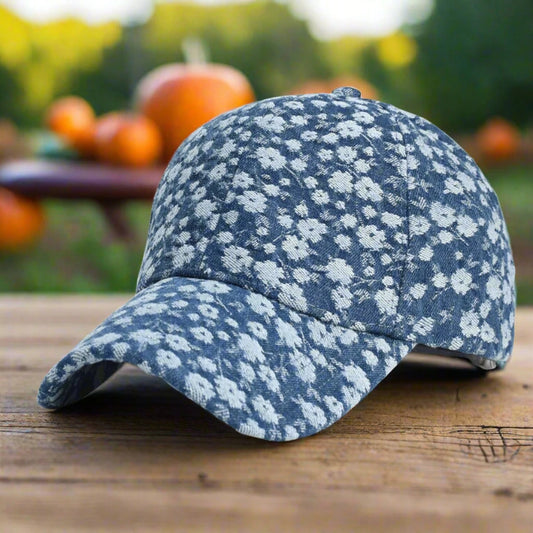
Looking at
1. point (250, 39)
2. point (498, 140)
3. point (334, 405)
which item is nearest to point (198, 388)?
point (334, 405)

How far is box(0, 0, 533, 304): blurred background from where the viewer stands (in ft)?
8.66

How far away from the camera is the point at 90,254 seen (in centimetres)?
288

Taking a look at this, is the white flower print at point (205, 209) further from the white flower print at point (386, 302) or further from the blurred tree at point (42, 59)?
the blurred tree at point (42, 59)

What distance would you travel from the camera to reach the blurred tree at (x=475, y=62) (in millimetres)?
3389

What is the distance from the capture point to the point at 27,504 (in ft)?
1.84

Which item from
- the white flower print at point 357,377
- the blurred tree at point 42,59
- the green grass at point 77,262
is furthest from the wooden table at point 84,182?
the blurred tree at point 42,59

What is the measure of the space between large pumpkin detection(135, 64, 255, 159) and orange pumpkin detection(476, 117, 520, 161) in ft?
5.57

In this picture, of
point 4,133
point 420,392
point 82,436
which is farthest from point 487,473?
point 4,133

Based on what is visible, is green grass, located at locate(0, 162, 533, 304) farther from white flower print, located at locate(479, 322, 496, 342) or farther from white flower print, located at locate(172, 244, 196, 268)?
white flower print, located at locate(479, 322, 496, 342)

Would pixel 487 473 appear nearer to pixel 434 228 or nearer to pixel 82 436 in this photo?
pixel 434 228

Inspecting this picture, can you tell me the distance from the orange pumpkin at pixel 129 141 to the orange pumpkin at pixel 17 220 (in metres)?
0.43

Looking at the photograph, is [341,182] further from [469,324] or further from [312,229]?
[469,324]

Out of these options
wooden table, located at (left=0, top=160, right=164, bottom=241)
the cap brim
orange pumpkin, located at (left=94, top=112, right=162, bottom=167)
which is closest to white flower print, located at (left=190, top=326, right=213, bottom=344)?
the cap brim

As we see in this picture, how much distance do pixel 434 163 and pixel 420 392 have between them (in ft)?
0.84
